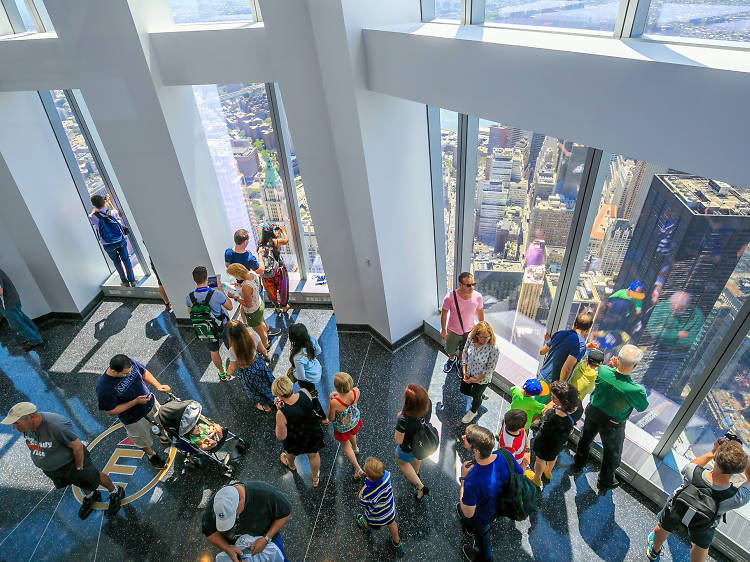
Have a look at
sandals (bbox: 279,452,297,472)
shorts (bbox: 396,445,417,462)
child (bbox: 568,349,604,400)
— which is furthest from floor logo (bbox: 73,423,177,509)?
child (bbox: 568,349,604,400)

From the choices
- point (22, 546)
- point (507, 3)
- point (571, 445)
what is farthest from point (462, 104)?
point (22, 546)

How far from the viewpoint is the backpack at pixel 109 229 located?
6.37 m

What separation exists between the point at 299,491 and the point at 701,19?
4779 mm

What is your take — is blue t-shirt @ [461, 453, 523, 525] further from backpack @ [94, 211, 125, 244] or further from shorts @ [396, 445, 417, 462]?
backpack @ [94, 211, 125, 244]

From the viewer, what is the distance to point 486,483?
10.1 feet

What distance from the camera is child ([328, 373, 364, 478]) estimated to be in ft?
12.4

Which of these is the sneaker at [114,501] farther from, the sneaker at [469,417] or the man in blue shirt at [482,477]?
the sneaker at [469,417]

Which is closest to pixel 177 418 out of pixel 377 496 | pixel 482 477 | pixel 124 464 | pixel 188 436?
pixel 188 436

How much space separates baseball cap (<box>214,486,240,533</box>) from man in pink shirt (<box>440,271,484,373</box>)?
284cm

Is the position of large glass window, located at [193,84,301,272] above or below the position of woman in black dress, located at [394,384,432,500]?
above

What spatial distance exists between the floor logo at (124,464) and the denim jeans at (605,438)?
4.22 m

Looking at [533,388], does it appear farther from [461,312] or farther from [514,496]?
[461,312]

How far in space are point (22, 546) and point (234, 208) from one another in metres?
4.45

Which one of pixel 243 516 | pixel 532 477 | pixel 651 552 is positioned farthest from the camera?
pixel 532 477
